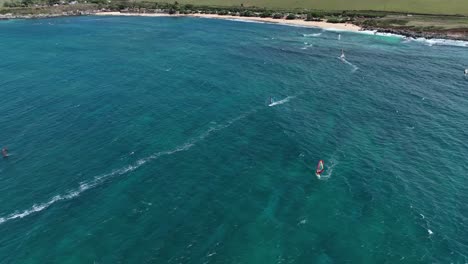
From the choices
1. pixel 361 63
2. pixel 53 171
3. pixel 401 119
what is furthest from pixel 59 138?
pixel 361 63

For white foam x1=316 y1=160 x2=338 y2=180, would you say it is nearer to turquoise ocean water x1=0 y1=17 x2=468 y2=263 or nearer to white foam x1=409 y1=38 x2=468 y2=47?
turquoise ocean water x1=0 y1=17 x2=468 y2=263

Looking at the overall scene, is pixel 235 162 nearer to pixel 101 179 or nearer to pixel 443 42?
pixel 101 179

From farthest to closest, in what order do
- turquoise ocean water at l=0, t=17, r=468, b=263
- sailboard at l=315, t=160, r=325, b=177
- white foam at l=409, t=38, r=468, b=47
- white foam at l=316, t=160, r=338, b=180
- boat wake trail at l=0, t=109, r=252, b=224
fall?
white foam at l=409, t=38, r=468, b=47 < sailboard at l=315, t=160, r=325, b=177 < white foam at l=316, t=160, r=338, b=180 < boat wake trail at l=0, t=109, r=252, b=224 < turquoise ocean water at l=0, t=17, r=468, b=263

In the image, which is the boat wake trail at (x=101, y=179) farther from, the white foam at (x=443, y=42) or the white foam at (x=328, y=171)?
the white foam at (x=443, y=42)

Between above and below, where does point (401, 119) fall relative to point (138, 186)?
above

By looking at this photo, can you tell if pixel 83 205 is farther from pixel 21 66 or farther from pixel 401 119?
pixel 21 66

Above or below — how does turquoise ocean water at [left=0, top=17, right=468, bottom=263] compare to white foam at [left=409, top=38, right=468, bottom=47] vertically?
below

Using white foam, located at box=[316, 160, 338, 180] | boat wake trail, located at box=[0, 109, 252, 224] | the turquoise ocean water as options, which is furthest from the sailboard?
boat wake trail, located at box=[0, 109, 252, 224]

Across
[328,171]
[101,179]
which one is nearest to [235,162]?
[328,171]
